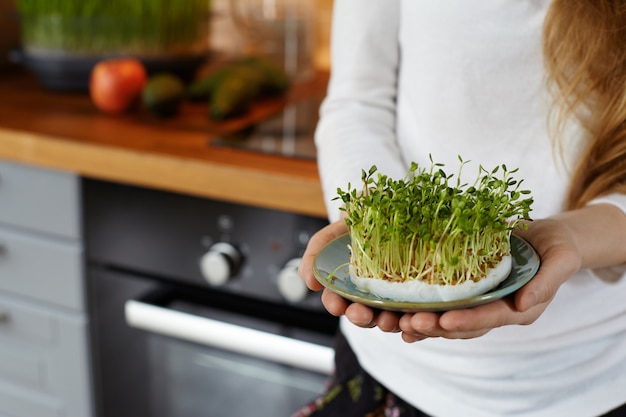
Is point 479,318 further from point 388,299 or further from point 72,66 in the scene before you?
point 72,66

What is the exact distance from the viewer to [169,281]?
136 centimetres

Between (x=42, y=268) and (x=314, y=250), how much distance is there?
2.80ft

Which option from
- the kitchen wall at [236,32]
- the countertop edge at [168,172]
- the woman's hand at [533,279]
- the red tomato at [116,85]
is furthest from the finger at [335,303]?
the kitchen wall at [236,32]

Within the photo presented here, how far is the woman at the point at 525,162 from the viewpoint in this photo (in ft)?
2.59

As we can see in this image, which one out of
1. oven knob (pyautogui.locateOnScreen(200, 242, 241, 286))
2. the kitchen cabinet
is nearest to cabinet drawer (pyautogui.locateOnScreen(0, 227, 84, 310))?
the kitchen cabinet

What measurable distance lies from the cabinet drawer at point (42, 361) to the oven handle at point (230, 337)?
0.14 m

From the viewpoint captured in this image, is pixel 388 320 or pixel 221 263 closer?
pixel 388 320

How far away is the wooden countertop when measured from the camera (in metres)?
1.16

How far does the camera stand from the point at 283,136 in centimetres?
134

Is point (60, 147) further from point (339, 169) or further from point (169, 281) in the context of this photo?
point (339, 169)

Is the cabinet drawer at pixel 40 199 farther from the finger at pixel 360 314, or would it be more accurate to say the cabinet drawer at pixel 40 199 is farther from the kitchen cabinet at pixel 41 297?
the finger at pixel 360 314

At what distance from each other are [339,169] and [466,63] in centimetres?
17

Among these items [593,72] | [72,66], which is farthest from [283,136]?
[593,72]

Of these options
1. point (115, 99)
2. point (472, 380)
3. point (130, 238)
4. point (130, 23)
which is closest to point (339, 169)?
point (472, 380)
